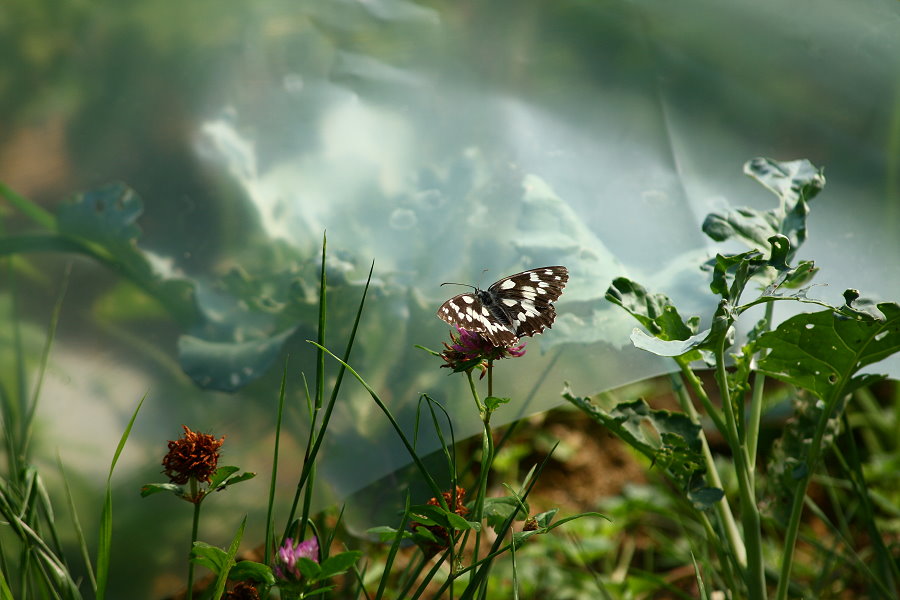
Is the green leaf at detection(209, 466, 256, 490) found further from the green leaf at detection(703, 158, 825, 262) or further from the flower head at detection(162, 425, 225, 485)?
the green leaf at detection(703, 158, 825, 262)

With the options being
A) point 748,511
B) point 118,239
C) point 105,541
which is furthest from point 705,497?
point 118,239

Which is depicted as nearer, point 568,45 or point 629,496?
point 568,45

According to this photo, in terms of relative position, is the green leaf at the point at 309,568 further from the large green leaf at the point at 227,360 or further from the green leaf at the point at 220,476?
the large green leaf at the point at 227,360

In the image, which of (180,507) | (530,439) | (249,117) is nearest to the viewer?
(180,507)

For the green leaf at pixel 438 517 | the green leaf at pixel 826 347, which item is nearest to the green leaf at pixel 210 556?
the green leaf at pixel 438 517

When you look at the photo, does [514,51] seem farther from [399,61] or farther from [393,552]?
[393,552]

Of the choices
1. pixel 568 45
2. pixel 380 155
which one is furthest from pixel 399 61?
pixel 568 45

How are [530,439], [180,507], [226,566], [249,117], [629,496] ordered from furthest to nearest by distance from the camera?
[530,439]
[629,496]
[249,117]
[180,507]
[226,566]
